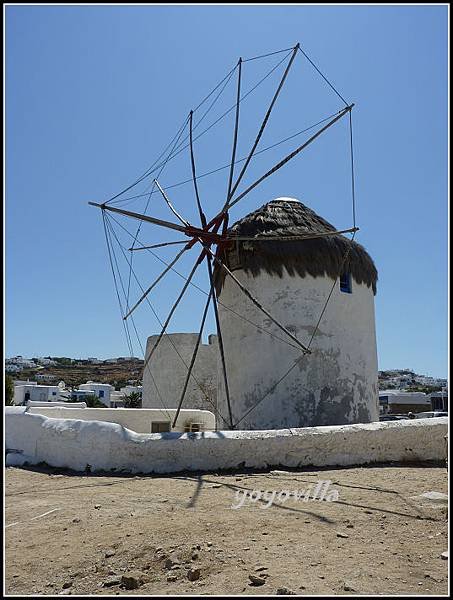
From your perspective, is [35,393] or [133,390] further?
[133,390]

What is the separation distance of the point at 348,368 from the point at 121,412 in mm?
5617

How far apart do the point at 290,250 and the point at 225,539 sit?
27.3 feet

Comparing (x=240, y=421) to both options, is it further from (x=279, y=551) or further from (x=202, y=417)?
(x=279, y=551)

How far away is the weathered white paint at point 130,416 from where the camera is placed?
12547 millimetres

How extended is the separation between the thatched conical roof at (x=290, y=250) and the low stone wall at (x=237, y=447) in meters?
4.38

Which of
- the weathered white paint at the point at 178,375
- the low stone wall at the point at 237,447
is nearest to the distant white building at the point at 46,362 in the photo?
the weathered white paint at the point at 178,375

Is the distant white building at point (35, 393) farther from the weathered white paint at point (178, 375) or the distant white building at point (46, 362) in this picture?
the distant white building at point (46, 362)

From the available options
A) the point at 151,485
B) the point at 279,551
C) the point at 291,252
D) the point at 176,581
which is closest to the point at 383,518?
the point at 279,551

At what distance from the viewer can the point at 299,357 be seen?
11492mm

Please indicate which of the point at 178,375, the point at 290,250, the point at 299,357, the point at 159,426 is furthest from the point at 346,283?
the point at 178,375

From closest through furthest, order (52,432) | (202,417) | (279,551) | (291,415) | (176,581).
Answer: (176,581) → (279,551) → (52,432) → (291,415) → (202,417)

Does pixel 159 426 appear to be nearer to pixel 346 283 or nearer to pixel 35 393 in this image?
pixel 346 283

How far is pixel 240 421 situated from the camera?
38.8 feet

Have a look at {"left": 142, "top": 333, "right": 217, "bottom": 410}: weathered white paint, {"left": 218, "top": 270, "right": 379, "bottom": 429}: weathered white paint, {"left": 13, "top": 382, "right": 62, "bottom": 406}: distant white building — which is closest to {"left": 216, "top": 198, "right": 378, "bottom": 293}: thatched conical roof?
{"left": 218, "top": 270, "right": 379, "bottom": 429}: weathered white paint
